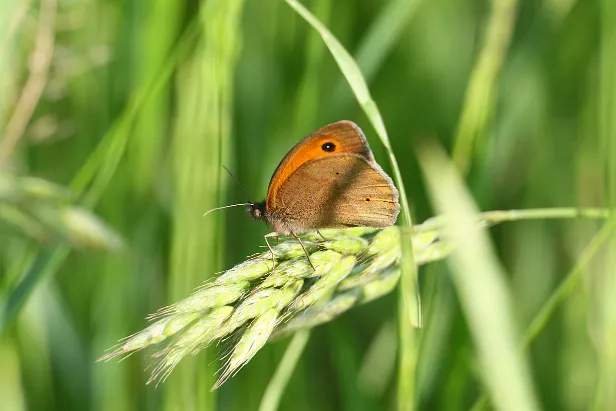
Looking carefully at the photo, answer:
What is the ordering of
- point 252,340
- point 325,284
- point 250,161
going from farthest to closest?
1. point 250,161
2. point 325,284
3. point 252,340

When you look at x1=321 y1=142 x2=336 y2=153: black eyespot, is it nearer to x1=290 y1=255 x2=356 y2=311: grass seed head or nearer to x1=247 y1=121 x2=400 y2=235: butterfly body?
x1=247 y1=121 x2=400 y2=235: butterfly body

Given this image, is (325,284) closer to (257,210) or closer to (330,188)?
(330,188)

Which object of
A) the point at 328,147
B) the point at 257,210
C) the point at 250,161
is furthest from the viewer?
the point at 250,161

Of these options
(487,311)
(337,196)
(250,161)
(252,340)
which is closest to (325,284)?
(252,340)

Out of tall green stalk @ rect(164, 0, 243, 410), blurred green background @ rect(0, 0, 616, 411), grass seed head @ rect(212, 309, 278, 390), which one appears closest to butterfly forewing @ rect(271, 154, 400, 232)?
blurred green background @ rect(0, 0, 616, 411)

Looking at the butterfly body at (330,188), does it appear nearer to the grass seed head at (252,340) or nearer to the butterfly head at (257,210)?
the butterfly head at (257,210)

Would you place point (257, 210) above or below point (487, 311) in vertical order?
above
